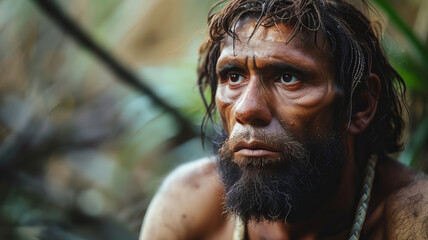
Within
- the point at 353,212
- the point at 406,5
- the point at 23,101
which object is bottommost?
the point at 353,212

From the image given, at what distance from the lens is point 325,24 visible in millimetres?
1841

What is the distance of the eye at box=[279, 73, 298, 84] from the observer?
178 centimetres

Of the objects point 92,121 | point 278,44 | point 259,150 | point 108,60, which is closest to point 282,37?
point 278,44

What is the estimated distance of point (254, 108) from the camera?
1.69 metres

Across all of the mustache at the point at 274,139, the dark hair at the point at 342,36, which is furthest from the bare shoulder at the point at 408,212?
the mustache at the point at 274,139

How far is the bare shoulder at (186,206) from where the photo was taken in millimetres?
2164

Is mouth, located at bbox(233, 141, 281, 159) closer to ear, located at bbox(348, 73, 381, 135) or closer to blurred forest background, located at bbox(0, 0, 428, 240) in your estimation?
ear, located at bbox(348, 73, 381, 135)

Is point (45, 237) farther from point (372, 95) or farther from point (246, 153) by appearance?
point (372, 95)

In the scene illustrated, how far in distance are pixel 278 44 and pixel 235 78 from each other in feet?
0.68

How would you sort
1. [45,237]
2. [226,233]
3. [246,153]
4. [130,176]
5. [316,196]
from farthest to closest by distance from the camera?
[130,176], [45,237], [226,233], [316,196], [246,153]

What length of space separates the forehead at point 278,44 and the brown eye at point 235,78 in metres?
0.07

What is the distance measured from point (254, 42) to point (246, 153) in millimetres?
378

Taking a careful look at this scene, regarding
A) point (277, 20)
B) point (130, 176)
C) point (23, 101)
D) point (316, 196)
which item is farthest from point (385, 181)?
point (23, 101)

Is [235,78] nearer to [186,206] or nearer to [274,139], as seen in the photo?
[274,139]
